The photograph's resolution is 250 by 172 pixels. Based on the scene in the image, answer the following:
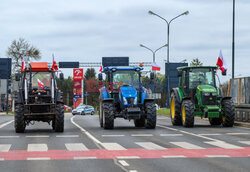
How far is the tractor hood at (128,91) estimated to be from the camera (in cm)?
2542

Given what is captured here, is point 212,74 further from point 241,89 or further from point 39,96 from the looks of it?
point 39,96

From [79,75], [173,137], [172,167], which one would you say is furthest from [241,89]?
[79,75]

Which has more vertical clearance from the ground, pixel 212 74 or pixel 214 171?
pixel 212 74

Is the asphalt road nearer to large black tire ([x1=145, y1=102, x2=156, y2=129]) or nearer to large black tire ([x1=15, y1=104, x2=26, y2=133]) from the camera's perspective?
large black tire ([x1=15, y1=104, x2=26, y2=133])

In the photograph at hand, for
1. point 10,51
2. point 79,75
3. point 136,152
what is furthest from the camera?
point 79,75

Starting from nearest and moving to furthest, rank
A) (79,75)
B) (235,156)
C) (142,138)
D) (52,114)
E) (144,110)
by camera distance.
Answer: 1. (235,156)
2. (142,138)
3. (52,114)
4. (144,110)
5. (79,75)

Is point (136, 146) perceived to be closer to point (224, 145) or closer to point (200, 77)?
point (224, 145)

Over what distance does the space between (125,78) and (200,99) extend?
139 inches

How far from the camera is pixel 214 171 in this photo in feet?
36.8

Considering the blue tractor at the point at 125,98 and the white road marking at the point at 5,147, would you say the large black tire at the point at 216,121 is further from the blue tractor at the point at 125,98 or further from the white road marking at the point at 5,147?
the white road marking at the point at 5,147

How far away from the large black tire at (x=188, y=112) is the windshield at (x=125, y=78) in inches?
90.5

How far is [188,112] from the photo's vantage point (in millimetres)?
25703

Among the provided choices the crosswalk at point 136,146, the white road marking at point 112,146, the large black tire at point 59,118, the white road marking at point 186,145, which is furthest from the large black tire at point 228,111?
the white road marking at point 112,146

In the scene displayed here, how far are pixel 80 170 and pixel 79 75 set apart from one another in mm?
100907
